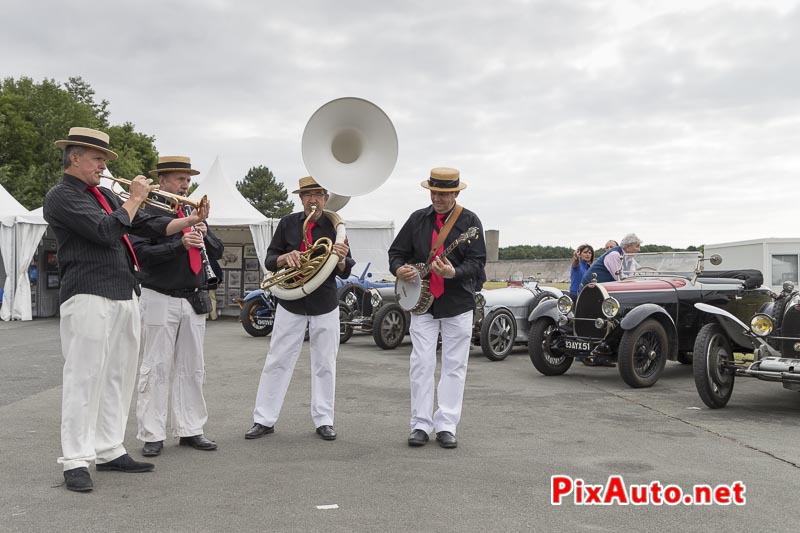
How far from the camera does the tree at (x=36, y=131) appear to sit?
1560 inches

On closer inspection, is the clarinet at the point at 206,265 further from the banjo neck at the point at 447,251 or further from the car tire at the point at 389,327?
the car tire at the point at 389,327

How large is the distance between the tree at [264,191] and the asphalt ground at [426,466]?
2923 inches

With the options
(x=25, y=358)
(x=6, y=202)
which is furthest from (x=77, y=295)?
(x=6, y=202)

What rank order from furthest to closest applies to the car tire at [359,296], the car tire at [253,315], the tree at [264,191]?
the tree at [264,191], the car tire at [253,315], the car tire at [359,296]

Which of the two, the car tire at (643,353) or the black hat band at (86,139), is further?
the car tire at (643,353)

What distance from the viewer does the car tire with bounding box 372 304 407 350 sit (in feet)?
41.0

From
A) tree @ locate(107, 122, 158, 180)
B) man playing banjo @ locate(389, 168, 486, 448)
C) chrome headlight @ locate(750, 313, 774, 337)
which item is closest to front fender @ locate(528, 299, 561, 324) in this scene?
chrome headlight @ locate(750, 313, 774, 337)

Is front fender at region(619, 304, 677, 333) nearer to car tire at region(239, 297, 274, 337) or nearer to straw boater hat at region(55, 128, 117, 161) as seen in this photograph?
straw boater hat at region(55, 128, 117, 161)

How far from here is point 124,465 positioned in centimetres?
441

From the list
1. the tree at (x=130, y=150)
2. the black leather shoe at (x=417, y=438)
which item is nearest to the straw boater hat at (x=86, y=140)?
the black leather shoe at (x=417, y=438)

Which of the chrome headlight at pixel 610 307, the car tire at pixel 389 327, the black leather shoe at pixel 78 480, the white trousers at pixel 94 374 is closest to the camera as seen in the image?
the black leather shoe at pixel 78 480

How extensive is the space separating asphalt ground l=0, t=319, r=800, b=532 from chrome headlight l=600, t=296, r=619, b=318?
0.92 metres

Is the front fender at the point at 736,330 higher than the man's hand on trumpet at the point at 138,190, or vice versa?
the man's hand on trumpet at the point at 138,190

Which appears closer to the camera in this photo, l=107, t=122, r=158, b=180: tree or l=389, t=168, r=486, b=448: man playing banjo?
l=389, t=168, r=486, b=448: man playing banjo
